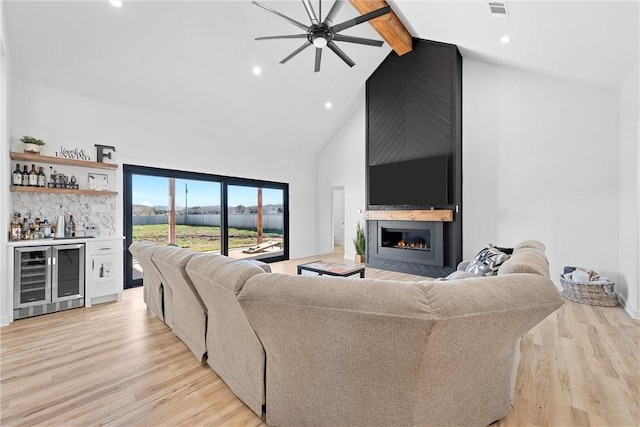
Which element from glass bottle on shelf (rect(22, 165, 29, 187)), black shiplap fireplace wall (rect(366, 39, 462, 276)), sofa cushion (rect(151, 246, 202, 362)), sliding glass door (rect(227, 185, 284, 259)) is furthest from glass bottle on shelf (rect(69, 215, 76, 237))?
black shiplap fireplace wall (rect(366, 39, 462, 276))

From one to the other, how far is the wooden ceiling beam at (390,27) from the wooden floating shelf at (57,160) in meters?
4.12

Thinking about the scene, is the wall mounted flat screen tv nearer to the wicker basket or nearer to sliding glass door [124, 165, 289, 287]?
the wicker basket

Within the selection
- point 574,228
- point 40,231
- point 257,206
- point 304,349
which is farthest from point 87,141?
point 574,228

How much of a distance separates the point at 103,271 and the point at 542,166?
6.47 m

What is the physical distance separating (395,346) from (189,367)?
177 cm

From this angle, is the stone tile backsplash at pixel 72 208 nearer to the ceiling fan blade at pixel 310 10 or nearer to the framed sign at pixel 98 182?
the framed sign at pixel 98 182

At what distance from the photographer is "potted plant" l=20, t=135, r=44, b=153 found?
3422 millimetres

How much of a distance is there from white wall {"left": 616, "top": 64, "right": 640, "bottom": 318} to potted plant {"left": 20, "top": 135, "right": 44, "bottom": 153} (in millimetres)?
6886

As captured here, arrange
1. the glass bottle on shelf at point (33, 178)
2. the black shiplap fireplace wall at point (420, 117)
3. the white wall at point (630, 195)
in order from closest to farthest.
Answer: the white wall at point (630, 195) < the glass bottle on shelf at point (33, 178) < the black shiplap fireplace wall at point (420, 117)

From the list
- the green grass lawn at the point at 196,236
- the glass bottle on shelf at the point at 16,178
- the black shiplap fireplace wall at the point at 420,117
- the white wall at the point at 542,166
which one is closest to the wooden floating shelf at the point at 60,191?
the glass bottle on shelf at the point at 16,178

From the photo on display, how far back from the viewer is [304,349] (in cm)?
131

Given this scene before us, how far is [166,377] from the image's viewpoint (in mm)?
2006

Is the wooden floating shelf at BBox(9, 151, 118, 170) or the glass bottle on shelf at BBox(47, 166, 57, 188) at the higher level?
the wooden floating shelf at BBox(9, 151, 118, 170)

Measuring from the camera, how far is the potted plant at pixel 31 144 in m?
3.42
